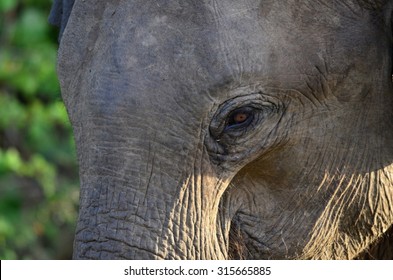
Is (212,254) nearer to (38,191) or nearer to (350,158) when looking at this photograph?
(350,158)

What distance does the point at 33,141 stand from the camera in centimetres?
729

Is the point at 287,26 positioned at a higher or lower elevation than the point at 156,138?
higher

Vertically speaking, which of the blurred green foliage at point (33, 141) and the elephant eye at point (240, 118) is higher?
the blurred green foliage at point (33, 141)

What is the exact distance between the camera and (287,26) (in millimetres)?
3162

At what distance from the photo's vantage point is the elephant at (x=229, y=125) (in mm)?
3006

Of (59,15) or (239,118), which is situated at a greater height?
(59,15)

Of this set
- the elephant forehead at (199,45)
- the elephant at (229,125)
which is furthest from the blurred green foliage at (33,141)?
the elephant forehead at (199,45)

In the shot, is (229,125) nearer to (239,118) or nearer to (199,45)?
(239,118)

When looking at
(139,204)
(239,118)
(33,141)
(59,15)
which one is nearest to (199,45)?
(239,118)

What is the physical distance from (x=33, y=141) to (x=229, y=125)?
4287mm

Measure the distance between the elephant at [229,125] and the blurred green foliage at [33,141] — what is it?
141 inches

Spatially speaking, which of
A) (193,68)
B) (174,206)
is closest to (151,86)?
(193,68)

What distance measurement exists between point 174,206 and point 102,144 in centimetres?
25

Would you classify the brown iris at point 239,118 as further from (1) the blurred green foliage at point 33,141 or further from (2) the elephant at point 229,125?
(1) the blurred green foliage at point 33,141
